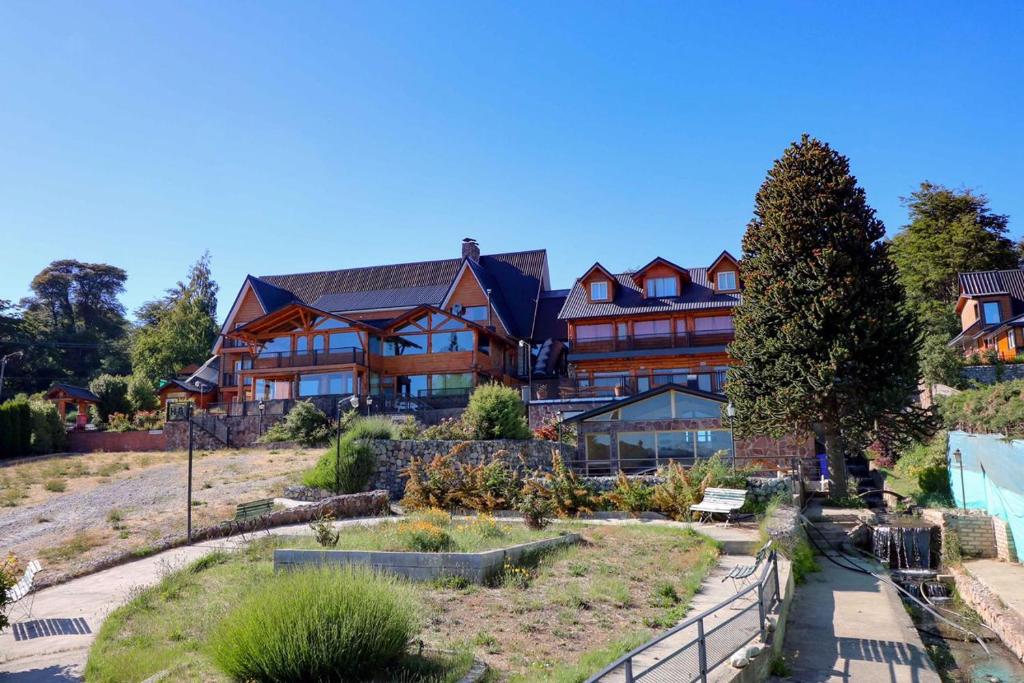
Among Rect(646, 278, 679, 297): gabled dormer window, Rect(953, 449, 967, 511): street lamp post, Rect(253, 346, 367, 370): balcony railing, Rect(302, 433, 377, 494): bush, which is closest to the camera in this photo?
Rect(953, 449, 967, 511): street lamp post

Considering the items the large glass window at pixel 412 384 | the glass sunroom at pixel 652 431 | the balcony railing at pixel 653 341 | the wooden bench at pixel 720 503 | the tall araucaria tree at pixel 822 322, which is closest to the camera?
the wooden bench at pixel 720 503

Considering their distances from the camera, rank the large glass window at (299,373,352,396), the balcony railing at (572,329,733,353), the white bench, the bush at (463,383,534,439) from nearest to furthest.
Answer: the white bench < the bush at (463,383,534,439) < the balcony railing at (572,329,733,353) < the large glass window at (299,373,352,396)

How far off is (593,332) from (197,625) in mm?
34543

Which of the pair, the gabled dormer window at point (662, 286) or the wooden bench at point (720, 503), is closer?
the wooden bench at point (720, 503)

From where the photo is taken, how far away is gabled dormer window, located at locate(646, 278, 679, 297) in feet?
139

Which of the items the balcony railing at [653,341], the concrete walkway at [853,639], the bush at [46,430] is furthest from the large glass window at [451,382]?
the concrete walkway at [853,639]

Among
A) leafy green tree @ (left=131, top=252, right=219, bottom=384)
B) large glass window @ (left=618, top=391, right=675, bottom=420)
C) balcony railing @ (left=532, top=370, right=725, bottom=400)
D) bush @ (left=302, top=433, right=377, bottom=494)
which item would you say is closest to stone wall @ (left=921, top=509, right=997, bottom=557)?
large glass window @ (left=618, top=391, right=675, bottom=420)

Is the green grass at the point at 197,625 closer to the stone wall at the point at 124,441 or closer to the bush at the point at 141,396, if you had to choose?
the stone wall at the point at 124,441

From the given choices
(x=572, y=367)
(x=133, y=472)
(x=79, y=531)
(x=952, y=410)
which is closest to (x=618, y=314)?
(x=572, y=367)

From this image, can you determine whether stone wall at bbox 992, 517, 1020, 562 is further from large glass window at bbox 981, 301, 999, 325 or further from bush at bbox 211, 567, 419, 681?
large glass window at bbox 981, 301, 999, 325

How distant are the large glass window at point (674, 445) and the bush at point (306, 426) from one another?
551 inches

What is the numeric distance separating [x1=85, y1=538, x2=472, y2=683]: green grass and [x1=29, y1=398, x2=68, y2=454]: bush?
26.4m

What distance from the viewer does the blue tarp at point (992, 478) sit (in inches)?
665

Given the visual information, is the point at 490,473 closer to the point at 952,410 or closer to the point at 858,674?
the point at 858,674
